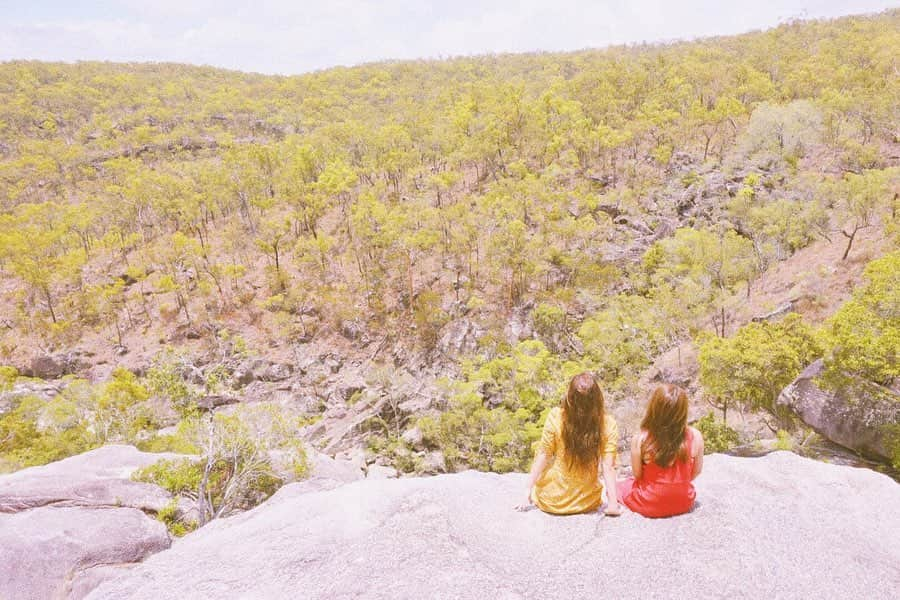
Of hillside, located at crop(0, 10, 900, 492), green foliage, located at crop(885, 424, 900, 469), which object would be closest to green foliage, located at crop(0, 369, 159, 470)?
hillside, located at crop(0, 10, 900, 492)

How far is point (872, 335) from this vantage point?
1423 cm

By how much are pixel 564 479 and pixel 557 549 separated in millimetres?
781

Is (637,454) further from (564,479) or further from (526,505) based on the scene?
(526,505)

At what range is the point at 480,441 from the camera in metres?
25.2

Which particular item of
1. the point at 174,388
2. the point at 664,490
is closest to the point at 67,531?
the point at 664,490

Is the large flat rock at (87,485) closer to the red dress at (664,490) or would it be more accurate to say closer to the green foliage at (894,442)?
the red dress at (664,490)

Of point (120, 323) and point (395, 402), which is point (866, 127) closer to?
point (395, 402)

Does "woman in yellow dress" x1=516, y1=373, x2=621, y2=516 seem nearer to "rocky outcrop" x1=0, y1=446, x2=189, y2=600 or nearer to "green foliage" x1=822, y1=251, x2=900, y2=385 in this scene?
"rocky outcrop" x1=0, y1=446, x2=189, y2=600

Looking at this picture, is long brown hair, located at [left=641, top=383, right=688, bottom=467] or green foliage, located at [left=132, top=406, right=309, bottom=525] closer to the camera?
long brown hair, located at [left=641, top=383, right=688, bottom=467]

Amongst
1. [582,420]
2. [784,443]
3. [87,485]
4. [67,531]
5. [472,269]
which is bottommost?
[784,443]

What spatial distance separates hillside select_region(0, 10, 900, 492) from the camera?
25469mm

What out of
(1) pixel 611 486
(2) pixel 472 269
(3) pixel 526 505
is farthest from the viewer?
(2) pixel 472 269

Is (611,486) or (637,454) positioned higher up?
(637,454)

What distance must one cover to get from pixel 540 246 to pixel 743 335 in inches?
942
